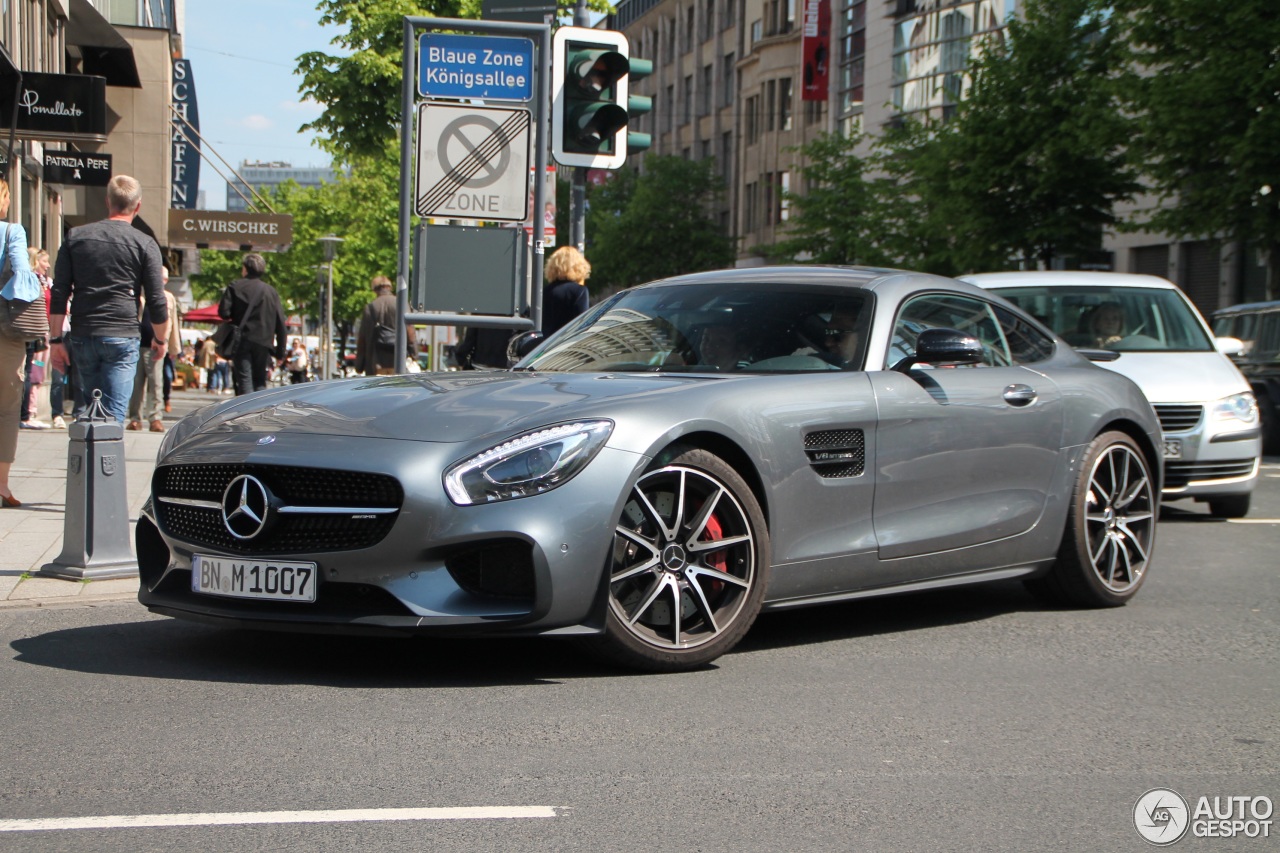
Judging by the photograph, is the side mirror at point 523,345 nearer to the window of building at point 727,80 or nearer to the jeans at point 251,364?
the jeans at point 251,364

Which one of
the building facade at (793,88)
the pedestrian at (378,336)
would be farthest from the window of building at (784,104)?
the pedestrian at (378,336)

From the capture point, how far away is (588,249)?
74875 mm

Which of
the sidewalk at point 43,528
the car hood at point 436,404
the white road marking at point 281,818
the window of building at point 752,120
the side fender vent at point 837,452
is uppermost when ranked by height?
the window of building at point 752,120

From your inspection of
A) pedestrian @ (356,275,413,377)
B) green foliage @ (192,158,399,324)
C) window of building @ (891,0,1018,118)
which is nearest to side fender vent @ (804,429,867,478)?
pedestrian @ (356,275,413,377)

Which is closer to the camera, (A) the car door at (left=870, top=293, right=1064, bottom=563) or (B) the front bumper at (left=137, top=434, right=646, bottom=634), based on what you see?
(B) the front bumper at (left=137, top=434, right=646, bottom=634)

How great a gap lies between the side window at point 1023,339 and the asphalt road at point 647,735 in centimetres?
121

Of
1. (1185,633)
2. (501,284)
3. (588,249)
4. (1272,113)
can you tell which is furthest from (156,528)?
(588,249)

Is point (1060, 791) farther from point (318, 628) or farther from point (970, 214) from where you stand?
point (970, 214)

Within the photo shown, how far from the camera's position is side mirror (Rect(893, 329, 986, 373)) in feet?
19.9

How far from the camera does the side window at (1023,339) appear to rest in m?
7.12

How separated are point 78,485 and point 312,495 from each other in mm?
2810

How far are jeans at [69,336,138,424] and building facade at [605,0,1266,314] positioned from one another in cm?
2166

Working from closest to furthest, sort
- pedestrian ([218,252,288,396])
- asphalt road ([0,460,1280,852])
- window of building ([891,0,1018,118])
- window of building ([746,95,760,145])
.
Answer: asphalt road ([0,460,1280,852]), pedestrian ([218,252,288,396]), window of building ([891,0,1018,118]), window of building ([746,95,760,145])

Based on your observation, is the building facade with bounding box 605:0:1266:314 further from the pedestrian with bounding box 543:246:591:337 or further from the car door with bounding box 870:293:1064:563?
the car door with bounding box 870:293:1064:563
